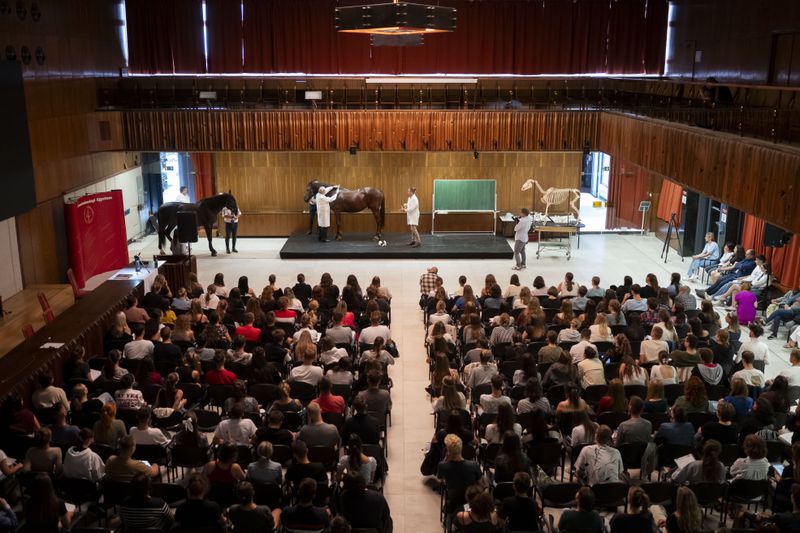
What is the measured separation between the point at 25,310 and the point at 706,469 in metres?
13.0

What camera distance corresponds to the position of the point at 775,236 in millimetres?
16484

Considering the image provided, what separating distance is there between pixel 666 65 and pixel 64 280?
707 inches

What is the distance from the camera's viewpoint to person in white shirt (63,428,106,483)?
778cm

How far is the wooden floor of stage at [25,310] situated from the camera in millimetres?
14016

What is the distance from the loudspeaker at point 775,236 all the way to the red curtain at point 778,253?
19 cm

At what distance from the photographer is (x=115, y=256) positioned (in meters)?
19.7

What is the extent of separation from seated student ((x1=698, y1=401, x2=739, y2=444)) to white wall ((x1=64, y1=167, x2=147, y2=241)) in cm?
1728

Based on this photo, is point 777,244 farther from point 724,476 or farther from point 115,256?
point 115,256

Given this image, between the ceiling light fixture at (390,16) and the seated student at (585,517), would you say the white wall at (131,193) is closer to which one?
the ceiling light fixture at (390,16)

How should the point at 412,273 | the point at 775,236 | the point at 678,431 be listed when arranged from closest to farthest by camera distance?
the point at 678,431 < the point at 775,236 < the point at 412,273

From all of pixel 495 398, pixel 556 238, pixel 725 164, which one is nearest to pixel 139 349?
pixel 495 398

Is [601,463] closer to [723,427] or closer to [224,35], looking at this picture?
[723,427]

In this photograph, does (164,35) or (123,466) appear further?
(164,35)

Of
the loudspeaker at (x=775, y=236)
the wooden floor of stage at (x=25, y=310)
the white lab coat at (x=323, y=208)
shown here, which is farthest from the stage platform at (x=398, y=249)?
the loudspeaker at (x=775, y=236)
